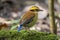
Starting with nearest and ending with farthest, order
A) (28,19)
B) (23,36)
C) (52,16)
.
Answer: (23,36), (28,19), (52,16)

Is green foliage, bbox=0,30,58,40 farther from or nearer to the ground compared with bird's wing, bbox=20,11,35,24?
nearer to the ground

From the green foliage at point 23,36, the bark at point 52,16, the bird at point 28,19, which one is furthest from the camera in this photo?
the bark at point 52,16

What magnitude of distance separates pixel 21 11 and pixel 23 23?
5.50m

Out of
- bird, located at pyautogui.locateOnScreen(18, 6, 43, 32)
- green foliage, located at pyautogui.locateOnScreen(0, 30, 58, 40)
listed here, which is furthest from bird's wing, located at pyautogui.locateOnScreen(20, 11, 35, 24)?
green foliage, located at pyautogui.locateOnScreen(0, 30, 58, 40)

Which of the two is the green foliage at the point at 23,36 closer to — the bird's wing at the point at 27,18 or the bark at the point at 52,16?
the bird's wing at the point at 27,18

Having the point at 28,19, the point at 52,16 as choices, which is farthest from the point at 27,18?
the point at 52,16

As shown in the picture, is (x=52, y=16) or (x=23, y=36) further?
(x=52, y=16)

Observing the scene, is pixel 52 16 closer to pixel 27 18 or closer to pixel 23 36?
pixel 27 18

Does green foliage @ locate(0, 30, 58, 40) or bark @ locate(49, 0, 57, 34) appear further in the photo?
bark @ locate(49, 0, 57, 34)

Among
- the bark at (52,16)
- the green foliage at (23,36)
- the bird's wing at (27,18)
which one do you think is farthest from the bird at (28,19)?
the bark at (52,16)

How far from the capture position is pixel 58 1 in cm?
1325

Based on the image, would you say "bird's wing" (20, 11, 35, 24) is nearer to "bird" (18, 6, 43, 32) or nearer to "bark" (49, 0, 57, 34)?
"bird" (18, 6, 43, 32)

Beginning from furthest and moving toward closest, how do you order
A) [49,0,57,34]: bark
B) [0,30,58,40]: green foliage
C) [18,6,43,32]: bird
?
[49,0,57,34]: bark → [18,6,43,32]: bird → [0,30,58,40]: green foliage

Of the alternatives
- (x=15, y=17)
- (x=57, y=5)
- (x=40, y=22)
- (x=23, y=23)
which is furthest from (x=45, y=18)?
(x=23, y=23)
